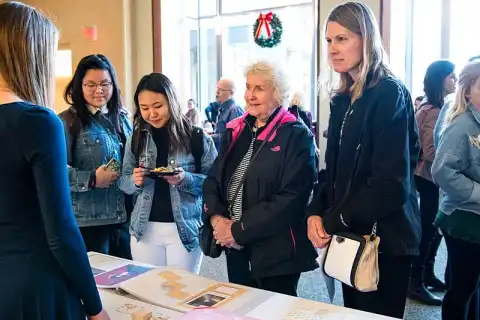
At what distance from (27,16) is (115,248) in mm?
1475

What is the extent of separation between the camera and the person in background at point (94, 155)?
216 centimetres

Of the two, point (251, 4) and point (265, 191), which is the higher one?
point (251, 4)

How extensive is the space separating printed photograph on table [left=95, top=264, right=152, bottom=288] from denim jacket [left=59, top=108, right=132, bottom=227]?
1.55 feet

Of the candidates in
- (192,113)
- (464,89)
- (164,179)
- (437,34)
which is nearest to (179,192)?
(164,179)

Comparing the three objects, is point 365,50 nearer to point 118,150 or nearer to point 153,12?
point 118,150

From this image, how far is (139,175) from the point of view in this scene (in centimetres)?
205

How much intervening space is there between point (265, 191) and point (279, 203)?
0.27ft

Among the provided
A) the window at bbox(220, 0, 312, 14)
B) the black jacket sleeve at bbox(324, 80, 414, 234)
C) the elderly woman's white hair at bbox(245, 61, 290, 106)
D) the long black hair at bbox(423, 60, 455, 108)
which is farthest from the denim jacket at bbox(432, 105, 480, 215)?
the window at bbox(220, 0, 312, 14)

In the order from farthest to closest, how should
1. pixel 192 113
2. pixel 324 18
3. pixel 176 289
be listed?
pixel 192 113 < pixel 324 18 < pixel 176 289

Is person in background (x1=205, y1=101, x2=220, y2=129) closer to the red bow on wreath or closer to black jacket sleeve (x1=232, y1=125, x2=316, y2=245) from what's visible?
the red bow on wreath

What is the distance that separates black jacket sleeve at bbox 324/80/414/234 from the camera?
4.91 feet

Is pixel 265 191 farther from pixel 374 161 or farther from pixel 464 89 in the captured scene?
pixel 464 89

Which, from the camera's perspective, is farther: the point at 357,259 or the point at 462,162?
the point at 462,162

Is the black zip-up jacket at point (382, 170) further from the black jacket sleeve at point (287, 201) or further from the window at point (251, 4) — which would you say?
the window at point (251, 4)
